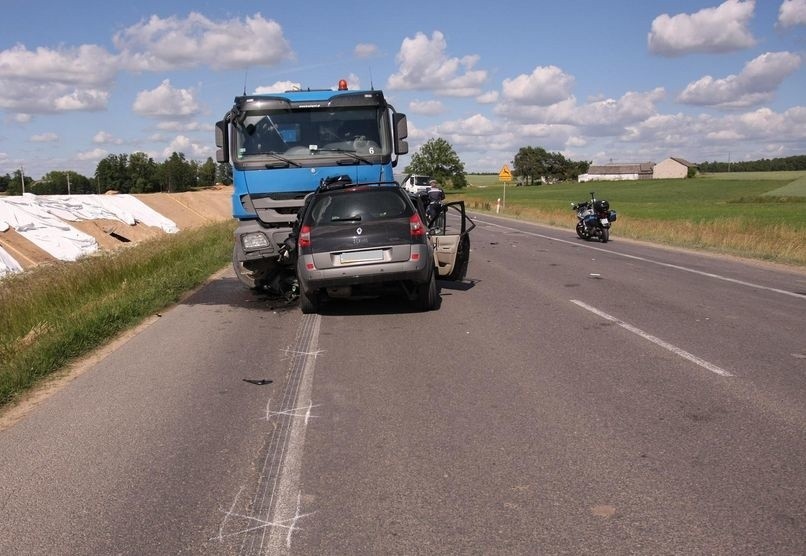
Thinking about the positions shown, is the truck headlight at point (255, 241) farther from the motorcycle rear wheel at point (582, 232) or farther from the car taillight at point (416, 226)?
the motorcycle rear wheel at point (582, 232)

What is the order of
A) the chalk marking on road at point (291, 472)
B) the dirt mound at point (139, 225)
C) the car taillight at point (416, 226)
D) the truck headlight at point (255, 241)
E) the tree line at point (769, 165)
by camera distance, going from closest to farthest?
the chalk marking on road at point (291, 472) → the car taillight at point (416, 226) → the truck headlight at point (255, 241) → the dirt mound at point (139, 225) → the tree line at point (769, 165)

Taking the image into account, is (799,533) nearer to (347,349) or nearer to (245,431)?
(245,431)

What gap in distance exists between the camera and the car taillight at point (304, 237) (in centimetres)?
988

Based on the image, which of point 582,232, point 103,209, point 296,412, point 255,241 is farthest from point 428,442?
point 103,209


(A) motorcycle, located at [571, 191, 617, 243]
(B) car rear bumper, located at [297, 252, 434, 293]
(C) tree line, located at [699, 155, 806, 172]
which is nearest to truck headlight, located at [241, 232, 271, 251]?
(B) car rear bumper, located at [297, 252, 434, 293]

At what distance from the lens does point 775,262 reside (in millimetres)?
17406

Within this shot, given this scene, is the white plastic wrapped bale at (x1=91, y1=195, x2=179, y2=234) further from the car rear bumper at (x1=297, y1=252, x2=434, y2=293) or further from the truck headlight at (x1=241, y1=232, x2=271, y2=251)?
the car rear bumper at (x1=297, y1=252, x2=434, y2=293)

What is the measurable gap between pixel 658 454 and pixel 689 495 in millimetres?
612

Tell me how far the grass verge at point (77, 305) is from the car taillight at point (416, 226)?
13.1 feet

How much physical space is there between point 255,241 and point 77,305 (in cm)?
288

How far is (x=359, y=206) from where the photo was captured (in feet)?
33.3

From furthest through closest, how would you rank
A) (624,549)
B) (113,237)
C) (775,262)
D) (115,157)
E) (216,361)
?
(115,157) < (113,237) < (775,262) < (216,361) < (624,549)

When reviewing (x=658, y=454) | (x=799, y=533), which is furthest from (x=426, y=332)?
(x=799, y=533)

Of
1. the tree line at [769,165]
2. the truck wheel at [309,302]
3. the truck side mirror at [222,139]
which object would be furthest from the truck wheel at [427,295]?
the tree line at [769,165]
